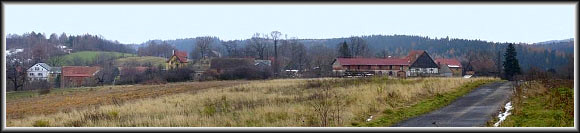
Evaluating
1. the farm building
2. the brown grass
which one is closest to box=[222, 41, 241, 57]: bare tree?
the farm building

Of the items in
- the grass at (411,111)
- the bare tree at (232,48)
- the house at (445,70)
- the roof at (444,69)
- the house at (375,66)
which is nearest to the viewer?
the grass at (411,111)

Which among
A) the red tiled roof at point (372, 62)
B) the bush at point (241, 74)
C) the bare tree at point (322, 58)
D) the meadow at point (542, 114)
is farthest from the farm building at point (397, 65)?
the meadow at point (542, 114)

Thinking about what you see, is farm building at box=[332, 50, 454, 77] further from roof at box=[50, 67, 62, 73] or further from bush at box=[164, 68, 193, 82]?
roof at box=[50, 67, 62, 73]

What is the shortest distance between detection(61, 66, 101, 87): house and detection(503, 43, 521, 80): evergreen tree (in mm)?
40492

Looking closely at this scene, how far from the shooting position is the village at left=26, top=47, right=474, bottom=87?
48625 millimetres

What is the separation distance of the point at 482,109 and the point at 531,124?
3.56 m

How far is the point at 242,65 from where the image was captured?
5062 cm

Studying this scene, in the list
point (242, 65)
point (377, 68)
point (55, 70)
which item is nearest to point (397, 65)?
point (377, 68)

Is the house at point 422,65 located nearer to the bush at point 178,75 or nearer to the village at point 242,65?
the village at point 242,65

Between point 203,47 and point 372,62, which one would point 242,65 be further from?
point 203,47

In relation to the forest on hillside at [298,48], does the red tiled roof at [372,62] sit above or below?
below

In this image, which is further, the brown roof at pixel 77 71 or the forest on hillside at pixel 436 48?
the brown roof at pixel 77 71

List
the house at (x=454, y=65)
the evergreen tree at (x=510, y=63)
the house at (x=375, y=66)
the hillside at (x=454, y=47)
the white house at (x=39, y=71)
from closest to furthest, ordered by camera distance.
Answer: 1. the hillside at (x=454, y=47)
2. the evergreen tree at (x=510, y=63)
3. the white house at (x=39, y=71)
4. the house at (x=454, y=65)
5. the house at (x=375, y=66)

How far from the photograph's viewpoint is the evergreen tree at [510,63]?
43.6 meters
